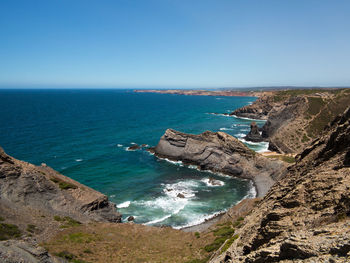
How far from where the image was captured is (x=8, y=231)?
23.1 meters

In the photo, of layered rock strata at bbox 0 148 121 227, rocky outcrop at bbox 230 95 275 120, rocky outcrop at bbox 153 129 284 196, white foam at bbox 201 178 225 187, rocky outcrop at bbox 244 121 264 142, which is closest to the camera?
layered rock strata at bbox 0 148 121 227

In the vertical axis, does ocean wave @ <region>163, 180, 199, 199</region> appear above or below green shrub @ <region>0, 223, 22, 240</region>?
below

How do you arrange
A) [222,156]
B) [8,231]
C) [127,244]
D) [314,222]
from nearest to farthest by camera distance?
[314,222] → [8,231] → [127,244] → [222,156]

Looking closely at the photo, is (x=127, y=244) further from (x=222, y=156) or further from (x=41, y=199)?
(x=222, y=156)

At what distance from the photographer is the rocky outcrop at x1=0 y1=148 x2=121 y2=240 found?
2767cm

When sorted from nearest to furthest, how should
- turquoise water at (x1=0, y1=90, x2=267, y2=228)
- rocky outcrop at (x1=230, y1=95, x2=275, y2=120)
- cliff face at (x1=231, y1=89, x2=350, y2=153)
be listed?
turquoise water at (x1=0, y1=90, x2=267, y2=228)
cliff face at (x1=231, y1=89, x2=350, y2=153)
rocky outcrop at (x1=230, y1=95, x2=275, y2=120)

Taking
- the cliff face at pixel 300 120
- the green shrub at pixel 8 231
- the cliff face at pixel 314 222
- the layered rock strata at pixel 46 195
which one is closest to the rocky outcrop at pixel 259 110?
the cliff face at pixel 300 120

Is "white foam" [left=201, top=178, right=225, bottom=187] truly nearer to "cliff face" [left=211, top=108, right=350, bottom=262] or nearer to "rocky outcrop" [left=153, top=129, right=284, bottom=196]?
"rocky outcrop" [left=153, top=129, right=284, bottom=196]

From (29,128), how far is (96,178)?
61.3 metres

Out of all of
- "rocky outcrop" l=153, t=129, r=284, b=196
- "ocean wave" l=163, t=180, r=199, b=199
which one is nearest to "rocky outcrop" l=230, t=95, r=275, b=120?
"rocky outcrop" l=153, t=129, r=284, b=196

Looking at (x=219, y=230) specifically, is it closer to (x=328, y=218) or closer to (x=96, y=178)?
(x=328, y=218)

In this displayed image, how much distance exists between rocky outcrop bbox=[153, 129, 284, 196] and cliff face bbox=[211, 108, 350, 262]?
Answer: 33.0 m

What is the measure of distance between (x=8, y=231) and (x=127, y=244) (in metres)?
12.1

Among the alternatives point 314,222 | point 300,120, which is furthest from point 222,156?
point 314,222
